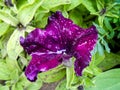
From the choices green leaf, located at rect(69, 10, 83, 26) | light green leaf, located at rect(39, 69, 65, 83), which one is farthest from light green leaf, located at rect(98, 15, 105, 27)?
light green leaf, located at rect(39, 69, 65, 83)

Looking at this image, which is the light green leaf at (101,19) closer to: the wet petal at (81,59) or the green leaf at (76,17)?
the green leaf at (76,17)

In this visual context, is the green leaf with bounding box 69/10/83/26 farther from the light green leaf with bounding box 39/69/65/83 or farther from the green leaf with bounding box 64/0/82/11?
the light green leaf with bounding box 39/69/65/83

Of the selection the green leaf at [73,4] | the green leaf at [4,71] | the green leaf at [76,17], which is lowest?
the green leaf at [4,71]

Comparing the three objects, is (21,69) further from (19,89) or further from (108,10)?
(108,10)

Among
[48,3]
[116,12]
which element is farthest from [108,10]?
[48,3]

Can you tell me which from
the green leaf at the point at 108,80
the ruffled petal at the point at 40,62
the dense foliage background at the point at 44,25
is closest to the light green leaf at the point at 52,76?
the dense foliage background at the point at 44,25

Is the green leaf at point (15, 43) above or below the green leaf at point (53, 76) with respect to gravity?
above
